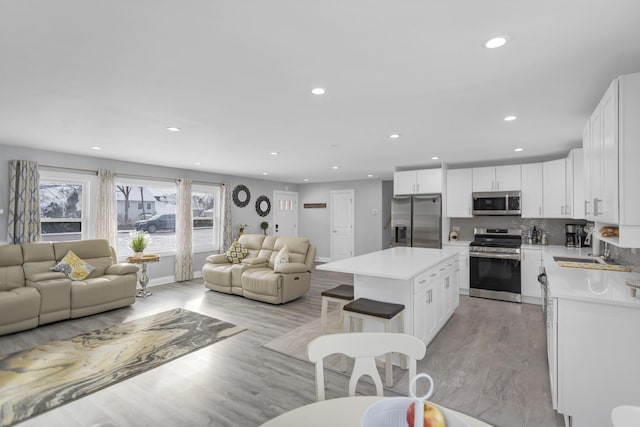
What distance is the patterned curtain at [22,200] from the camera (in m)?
4.46

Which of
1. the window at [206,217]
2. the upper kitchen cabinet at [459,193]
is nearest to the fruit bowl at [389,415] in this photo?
the upper kitchen cabinet at [459,193]

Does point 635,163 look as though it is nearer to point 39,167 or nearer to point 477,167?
point 477,167

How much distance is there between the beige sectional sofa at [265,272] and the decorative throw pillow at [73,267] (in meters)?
1.76

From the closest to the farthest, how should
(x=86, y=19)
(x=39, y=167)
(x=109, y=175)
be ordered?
(x=86, y=19), (x=39, y=167), (x=109, y=175)

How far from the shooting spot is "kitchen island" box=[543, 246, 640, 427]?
192 centimetres

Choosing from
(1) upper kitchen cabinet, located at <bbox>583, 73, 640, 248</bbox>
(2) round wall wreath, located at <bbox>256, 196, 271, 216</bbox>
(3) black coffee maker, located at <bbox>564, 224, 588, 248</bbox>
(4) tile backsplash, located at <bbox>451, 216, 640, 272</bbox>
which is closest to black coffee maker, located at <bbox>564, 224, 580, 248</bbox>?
(3) black coffee maker, located at <bbox>564, 224, 588, 248</bbox>

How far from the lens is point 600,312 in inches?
78.2

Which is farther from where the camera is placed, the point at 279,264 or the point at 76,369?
the point at 279,264

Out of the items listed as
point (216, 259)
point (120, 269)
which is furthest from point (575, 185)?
point (120, 269)

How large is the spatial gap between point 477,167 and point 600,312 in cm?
439

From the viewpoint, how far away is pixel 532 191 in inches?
205

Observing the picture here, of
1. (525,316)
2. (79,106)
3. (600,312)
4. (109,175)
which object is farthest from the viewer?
(109,175)

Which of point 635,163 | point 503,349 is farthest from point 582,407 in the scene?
point 635,163

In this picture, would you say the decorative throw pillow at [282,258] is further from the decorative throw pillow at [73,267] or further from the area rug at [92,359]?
the decorative throw pillow at [73,267]
